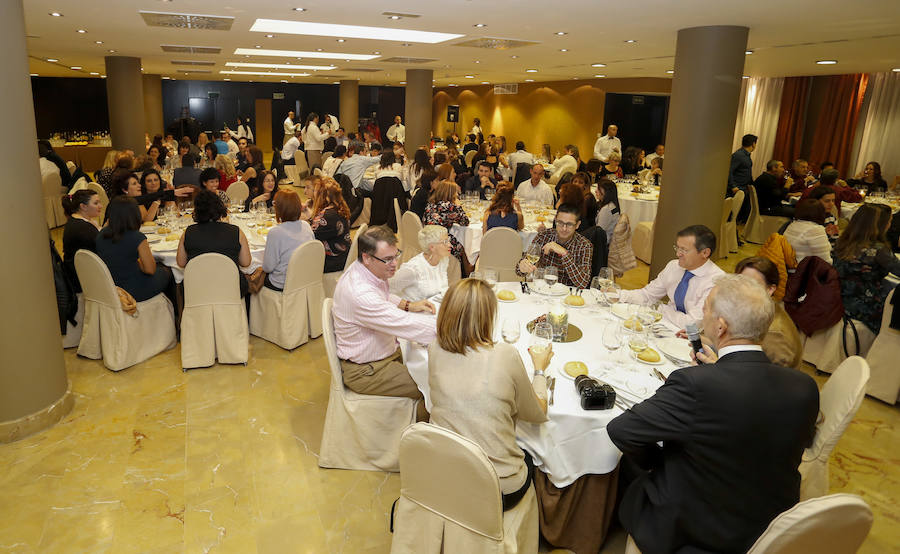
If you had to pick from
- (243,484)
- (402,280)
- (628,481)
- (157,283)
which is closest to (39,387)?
(157,283)

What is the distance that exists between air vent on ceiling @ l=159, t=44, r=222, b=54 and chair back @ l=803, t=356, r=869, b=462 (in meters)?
9.71

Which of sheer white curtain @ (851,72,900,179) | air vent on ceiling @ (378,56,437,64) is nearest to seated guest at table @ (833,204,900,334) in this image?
air vent on ceiling @ (378,56,437,64)

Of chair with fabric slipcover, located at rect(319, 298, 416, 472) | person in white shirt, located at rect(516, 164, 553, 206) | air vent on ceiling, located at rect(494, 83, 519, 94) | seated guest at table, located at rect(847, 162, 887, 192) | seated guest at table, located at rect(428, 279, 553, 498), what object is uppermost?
air vent on ceiling, located at rect(494, 83, 519, 94)

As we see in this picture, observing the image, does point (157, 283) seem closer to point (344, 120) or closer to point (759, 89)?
point (759, 89)

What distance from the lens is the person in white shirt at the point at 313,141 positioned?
52.4 feet

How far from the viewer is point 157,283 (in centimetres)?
495

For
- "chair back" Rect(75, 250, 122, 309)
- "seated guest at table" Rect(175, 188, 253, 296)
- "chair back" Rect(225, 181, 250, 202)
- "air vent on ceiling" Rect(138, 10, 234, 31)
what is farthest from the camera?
"chair back" Rect(225, 181, 250, 202)

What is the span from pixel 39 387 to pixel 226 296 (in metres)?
1.35

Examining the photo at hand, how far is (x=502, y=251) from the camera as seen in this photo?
5730 mm

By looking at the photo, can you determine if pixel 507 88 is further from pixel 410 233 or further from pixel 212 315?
pixel 212 315

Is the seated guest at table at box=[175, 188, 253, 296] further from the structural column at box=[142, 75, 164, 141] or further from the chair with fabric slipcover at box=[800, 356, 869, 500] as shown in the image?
the structural column at box=[142, 75, 164, 141]

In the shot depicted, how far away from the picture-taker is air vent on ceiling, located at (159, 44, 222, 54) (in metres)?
9.41

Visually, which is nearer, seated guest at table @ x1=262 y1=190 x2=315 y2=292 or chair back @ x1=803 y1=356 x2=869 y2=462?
chair back @ x1=803 y1=356 x2=869 y2=462

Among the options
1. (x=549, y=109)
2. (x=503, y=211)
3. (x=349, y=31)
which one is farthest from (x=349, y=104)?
(x=503, y=211)
